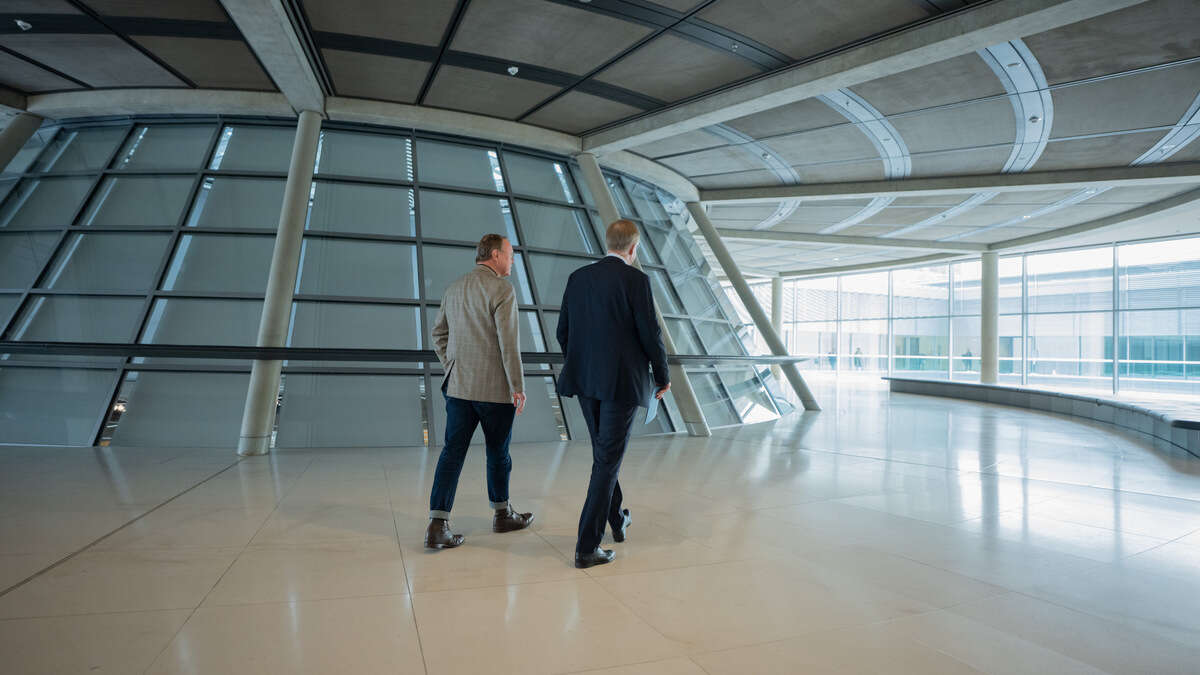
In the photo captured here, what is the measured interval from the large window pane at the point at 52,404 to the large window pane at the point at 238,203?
249 centimetres

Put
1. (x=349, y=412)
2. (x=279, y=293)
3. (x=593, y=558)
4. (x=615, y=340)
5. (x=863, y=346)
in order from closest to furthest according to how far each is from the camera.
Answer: (x=593, y=558), (x=615, y=340), (x=279, y=293), (x=349, y=412), (x=863, y=346)

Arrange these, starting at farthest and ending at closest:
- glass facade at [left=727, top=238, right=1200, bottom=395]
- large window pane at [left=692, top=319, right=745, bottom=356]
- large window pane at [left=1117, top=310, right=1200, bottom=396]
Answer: glass facade at [left=727, top=238, right=1200, bottom=395], large window pane at [left=1117, top=310, right=1200, bottom=396], large window pane at [left=692, top=319, right=745, bottom=356]

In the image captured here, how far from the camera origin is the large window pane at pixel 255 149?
9648 millimetres

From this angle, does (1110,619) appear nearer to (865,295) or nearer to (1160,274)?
(1160,274)

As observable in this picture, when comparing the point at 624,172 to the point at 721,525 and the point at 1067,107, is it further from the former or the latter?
the point at 721,525

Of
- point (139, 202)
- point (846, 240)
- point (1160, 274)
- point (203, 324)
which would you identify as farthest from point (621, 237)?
point (1160, 274)

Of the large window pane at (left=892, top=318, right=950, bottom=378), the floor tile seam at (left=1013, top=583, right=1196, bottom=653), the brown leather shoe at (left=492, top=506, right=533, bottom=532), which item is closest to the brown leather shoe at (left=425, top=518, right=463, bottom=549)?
the brown leather shoe at (left=492, top=506, right=533, bottom=532)

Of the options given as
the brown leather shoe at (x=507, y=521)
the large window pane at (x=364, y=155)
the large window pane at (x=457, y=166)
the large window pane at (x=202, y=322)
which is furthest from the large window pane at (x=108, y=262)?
the brown leather shoe at (x=507, y=521)

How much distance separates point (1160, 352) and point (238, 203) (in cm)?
2481

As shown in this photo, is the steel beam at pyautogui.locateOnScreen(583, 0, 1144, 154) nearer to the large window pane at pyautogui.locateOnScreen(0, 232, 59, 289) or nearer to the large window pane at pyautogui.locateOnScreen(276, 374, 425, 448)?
the large window pane at pyautogui.locateOnScreen(276, 374, 425, 448)

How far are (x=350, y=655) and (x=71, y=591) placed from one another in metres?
1.62

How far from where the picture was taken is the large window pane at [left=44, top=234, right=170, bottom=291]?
8.56 meters

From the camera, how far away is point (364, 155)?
402 inches

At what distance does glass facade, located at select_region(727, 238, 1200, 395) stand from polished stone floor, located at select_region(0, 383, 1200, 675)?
832cm
